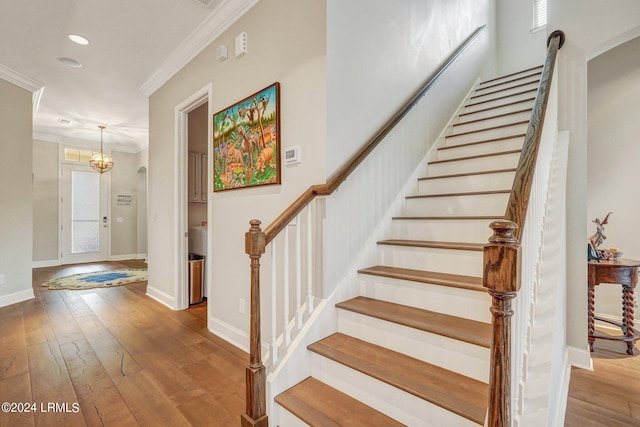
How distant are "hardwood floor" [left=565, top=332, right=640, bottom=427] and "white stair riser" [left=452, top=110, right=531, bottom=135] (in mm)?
2200

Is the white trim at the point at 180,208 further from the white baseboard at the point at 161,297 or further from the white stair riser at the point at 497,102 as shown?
the white stair riser at the point at 497,102

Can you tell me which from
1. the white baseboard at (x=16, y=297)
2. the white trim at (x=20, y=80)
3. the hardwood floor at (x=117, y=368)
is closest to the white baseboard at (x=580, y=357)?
the hardwood floor at (x=117, y=368)

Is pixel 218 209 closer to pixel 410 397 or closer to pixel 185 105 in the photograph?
pixel 185 105

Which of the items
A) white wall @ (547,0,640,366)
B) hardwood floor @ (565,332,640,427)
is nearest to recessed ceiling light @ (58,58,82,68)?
white wall @ (547,0,640,366)

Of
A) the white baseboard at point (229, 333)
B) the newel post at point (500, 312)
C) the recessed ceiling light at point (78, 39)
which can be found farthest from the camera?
the recessed ceiling light at point (78, 39)

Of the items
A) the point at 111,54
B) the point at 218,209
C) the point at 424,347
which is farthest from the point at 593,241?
the point at 111,54

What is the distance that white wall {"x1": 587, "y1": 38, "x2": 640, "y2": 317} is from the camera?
3.08 m

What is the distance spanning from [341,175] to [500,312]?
1229 millimetres

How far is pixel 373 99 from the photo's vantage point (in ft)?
7.58

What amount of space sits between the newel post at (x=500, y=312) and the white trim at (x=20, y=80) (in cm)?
538

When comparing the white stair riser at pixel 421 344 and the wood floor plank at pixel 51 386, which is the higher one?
the white stair riser at pixel 421 344

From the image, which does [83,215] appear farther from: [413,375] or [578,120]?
[578,120]

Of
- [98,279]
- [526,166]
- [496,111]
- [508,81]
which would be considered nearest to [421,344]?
[526,166]

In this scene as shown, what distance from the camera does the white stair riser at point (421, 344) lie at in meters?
1.43
